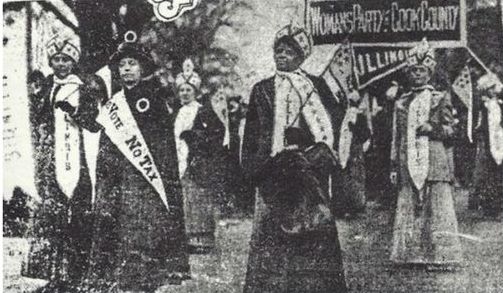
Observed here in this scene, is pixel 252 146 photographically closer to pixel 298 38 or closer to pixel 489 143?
pixel 298 38

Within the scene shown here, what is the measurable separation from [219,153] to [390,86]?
1455 mm

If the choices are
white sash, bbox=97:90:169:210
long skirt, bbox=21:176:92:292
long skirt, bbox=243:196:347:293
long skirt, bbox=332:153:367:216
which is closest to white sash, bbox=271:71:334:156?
long skirt, bbox=332:153:367:216

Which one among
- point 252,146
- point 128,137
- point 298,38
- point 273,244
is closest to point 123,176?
point 128,137

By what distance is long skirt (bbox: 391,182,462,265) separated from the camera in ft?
22.2

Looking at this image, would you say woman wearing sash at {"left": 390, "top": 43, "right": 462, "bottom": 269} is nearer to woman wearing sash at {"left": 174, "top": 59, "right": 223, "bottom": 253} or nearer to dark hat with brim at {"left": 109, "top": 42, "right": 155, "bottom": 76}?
woman wearing sash at {"left": 174, "top": 59, "right": 223, "bottom": 253}

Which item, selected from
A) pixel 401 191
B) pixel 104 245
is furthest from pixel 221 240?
pixel 401 191

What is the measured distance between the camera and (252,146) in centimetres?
716

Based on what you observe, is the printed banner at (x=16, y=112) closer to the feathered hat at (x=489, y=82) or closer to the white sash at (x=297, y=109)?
the white sash at (x=297, y=109)

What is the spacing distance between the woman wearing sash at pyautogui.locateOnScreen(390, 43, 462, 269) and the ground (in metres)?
0.08

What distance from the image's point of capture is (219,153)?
723cm

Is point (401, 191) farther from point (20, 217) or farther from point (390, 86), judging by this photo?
point (20, 217)

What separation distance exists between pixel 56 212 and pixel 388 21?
125 inches

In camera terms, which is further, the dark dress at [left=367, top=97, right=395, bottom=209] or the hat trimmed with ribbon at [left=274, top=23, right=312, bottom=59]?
the hat trimmed with ribbon at [left=274, top=23, right=312, bottom=59]

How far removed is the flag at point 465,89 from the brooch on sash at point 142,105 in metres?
2.47
